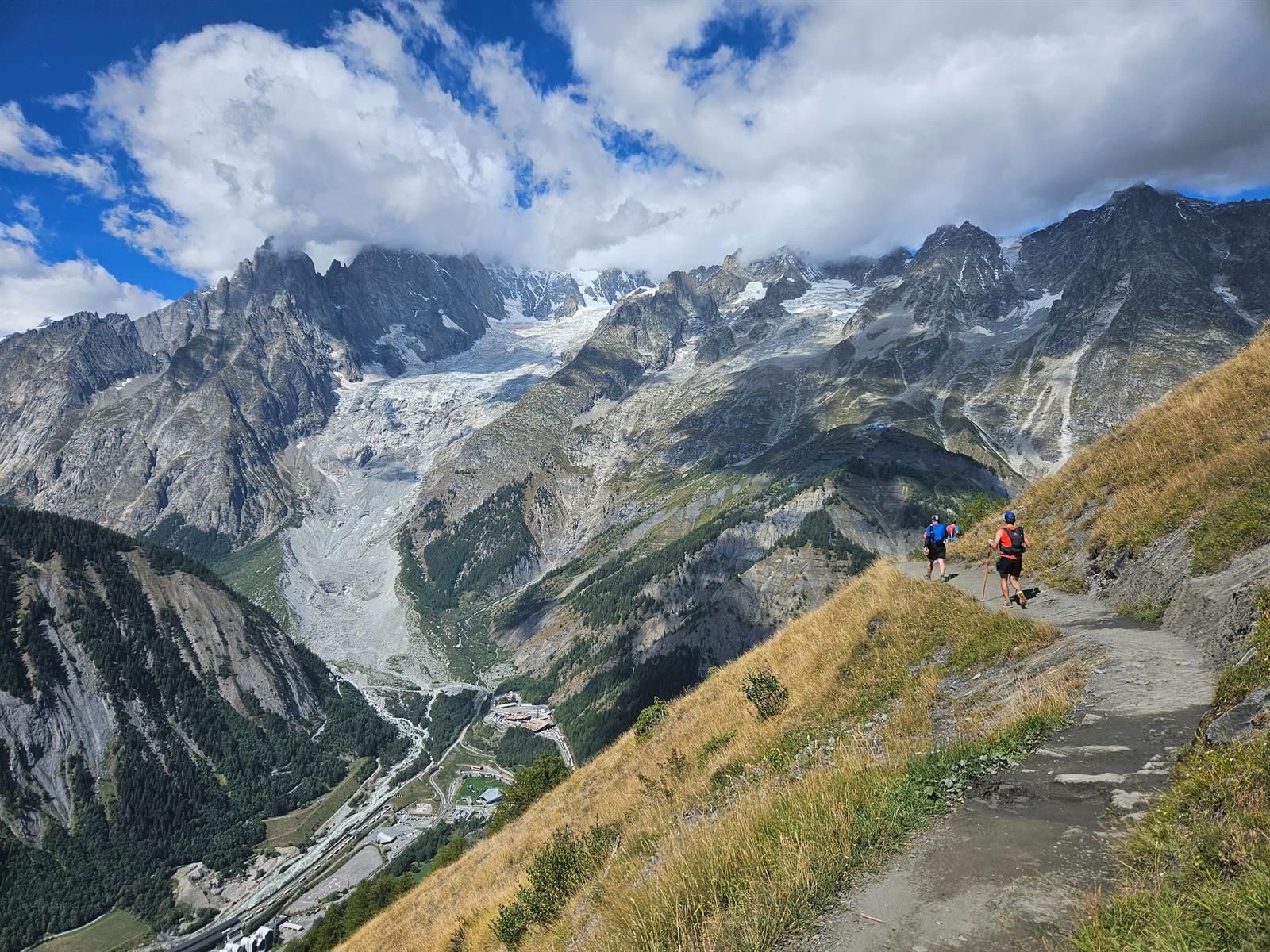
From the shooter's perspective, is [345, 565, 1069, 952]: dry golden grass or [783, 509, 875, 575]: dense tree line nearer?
[345, 565, 1069, 952]: dry golden grass

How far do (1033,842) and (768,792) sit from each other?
353cm

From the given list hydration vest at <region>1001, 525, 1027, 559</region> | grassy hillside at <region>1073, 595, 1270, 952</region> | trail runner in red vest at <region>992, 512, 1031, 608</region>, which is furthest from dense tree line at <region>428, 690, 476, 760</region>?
grassy hillside at <region>1073, 595, 1270, 952</region>

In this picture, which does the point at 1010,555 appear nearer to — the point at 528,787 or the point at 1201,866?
the point at 1201,866

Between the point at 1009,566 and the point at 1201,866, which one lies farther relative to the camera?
the point at 1009,566

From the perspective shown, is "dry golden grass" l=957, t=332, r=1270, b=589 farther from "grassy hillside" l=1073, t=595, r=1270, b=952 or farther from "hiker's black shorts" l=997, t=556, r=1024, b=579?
"grassy hillside" l=1073, t=595, r=1270, b=952

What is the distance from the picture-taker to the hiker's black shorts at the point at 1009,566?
1563 centimetres

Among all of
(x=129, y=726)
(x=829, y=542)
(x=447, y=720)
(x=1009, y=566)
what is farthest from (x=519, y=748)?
(x=1009, y=566)

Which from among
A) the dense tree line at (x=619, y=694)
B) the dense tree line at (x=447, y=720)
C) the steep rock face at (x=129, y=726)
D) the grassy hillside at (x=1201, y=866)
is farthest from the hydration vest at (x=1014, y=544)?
the dense tree line at (x=447, y=720)

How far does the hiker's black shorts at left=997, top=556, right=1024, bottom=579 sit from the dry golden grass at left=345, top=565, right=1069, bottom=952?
139 centimetres

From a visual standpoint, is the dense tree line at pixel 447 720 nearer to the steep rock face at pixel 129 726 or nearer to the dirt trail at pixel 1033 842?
the steep rock face at pixel 129 726

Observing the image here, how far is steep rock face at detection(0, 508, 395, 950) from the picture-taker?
110 m

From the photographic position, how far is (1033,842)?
18.7ft

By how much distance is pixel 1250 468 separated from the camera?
1262 cm

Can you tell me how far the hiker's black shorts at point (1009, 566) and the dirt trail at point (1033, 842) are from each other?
7050mm
